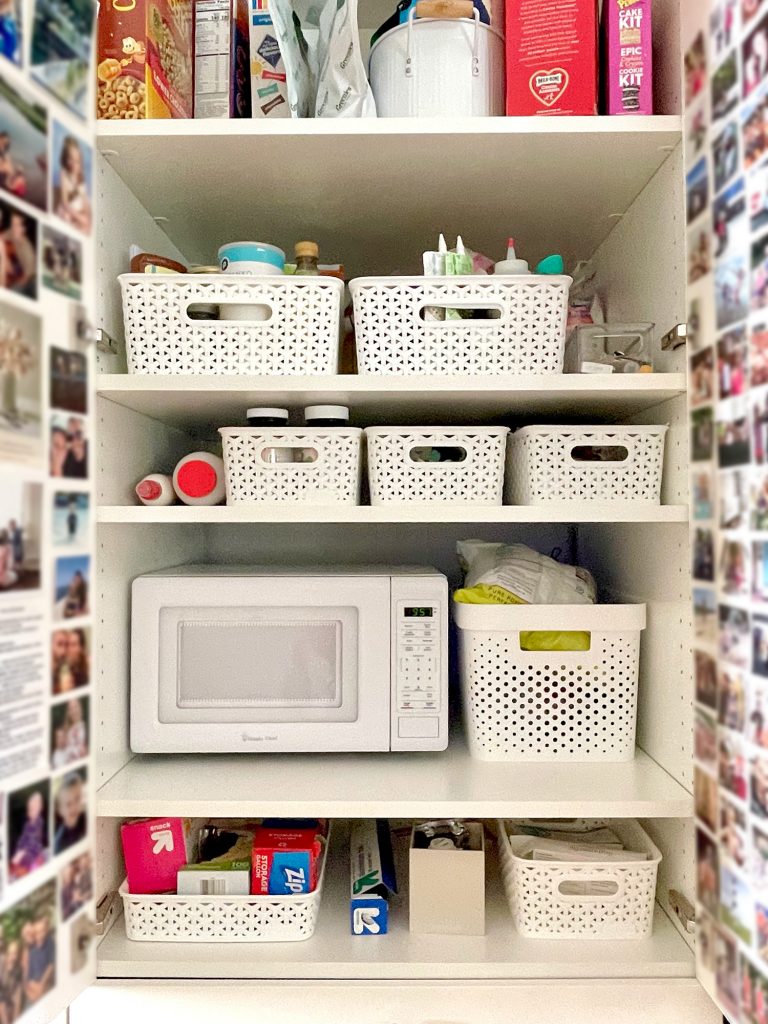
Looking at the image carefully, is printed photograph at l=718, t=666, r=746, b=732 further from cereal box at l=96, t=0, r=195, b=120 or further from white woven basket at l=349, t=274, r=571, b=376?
cereal box at l=96, t=0, r=195, b=120

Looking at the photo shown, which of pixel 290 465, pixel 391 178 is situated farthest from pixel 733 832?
pixel 391 178

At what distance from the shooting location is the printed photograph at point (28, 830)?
65cm

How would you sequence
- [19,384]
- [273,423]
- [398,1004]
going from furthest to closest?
[273,423] < [398,1004] < [19,384]

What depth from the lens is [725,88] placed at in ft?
2.30

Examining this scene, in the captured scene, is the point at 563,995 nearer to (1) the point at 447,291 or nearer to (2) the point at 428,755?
(2) the point at 428,755

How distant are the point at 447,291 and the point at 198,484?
1.35 feet

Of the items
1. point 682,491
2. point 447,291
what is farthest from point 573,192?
point 682,491

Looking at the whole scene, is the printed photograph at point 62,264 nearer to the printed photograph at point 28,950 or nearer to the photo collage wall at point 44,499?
the photo collage wall at point 44,499

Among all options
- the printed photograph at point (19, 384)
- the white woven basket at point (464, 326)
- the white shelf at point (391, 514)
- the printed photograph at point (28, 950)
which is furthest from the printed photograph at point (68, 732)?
the white woven basket at point (464, 326)

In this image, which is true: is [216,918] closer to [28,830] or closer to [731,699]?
[28,830]

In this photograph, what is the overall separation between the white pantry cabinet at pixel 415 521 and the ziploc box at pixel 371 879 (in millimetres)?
24

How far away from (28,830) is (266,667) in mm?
465

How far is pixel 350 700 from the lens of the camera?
1.10 m

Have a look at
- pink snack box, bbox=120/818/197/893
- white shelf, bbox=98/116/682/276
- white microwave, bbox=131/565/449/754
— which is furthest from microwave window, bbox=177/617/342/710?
white shelf, bbox=98/116/682/276
